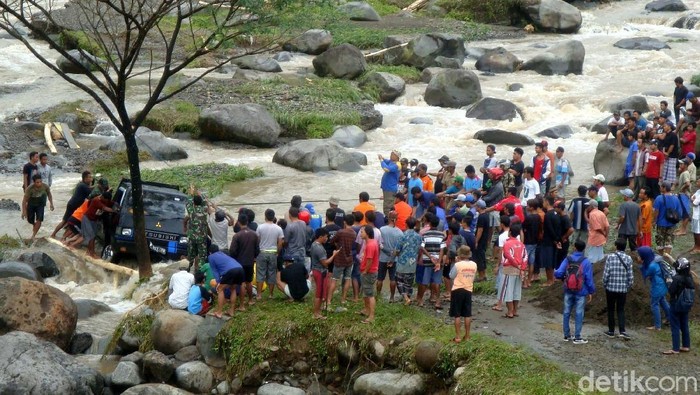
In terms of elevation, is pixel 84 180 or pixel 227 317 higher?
pixel 84 180

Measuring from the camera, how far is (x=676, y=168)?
19.6m

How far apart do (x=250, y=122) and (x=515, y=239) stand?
14.7m

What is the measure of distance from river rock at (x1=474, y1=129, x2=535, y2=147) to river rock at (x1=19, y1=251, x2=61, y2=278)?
46.4 ft

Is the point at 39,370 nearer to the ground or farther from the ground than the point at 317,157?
nearer to the ground

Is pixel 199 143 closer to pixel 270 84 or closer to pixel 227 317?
pixel 270 84

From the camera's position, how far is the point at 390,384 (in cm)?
1263

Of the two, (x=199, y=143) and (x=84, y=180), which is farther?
(x=199, y=143)

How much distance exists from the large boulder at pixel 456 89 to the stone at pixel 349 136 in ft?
14.1

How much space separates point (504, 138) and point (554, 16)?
59.1 ft

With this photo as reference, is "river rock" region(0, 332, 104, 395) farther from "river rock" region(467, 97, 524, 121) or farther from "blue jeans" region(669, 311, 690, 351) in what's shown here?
"river rock" region(467, 97, 524, 121)

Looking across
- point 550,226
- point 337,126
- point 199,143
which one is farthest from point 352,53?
point 550,226

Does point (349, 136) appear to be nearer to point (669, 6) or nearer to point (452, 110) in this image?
point (452, 110)

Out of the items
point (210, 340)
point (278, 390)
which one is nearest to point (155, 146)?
point (210, 340)

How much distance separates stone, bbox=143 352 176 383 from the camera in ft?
44.0
